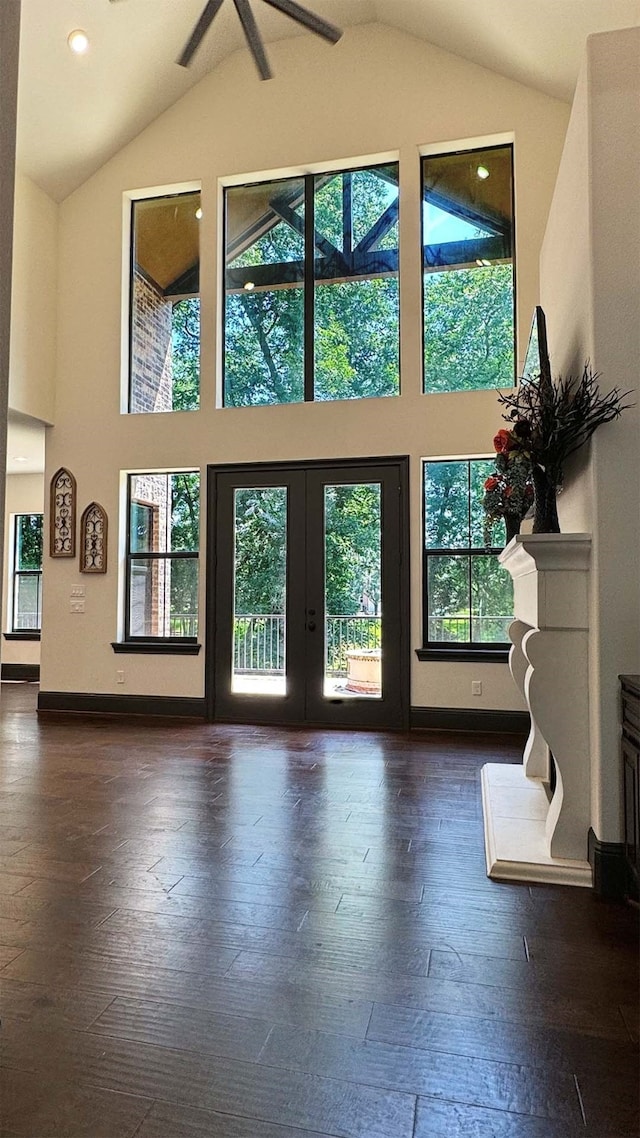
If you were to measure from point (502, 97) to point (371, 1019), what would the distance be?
6817 mm

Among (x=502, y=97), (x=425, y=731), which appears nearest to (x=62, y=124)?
(x=502, y=97)

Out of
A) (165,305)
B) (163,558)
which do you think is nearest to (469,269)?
(165,305)

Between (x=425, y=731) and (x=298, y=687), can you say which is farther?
(x=298, y=687)

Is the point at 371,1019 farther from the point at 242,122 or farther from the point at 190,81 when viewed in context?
the point at 190,81

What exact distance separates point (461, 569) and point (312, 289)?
3107 mm

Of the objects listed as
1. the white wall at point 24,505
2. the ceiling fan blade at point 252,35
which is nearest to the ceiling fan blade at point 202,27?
the ceiling fan blade at point 252,35

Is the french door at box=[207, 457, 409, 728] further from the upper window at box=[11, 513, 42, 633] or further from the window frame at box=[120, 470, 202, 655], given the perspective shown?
the upper window at box=[11, 513, 42, 633]

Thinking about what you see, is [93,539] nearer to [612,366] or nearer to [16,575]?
[16,575]

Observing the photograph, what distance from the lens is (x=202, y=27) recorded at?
3729 mm

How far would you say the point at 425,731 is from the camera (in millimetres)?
5555

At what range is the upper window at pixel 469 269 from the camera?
5742 millimetres

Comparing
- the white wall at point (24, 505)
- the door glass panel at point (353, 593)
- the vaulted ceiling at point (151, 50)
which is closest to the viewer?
the vaulted ceiling at point (151, 50)

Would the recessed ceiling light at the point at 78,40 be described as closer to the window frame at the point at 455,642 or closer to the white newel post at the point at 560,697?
the window frame at the point at 455,642

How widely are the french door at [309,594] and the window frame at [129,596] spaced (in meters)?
0.25
